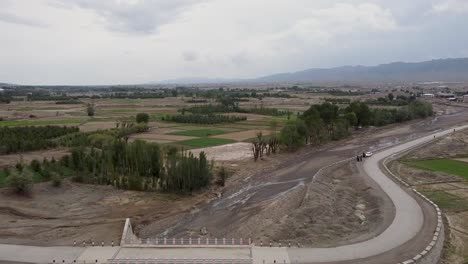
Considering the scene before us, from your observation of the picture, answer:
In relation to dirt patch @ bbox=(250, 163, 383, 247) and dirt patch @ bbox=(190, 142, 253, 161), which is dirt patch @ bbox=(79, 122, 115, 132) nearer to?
dirt patch @ bbox=(190, 142, 253, 161)

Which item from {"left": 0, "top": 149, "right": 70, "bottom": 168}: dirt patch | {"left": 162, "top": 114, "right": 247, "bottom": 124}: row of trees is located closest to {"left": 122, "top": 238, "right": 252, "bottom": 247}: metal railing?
{"left": 0, "top": 149, "right": 70, "bottom": 168}: dirt patch

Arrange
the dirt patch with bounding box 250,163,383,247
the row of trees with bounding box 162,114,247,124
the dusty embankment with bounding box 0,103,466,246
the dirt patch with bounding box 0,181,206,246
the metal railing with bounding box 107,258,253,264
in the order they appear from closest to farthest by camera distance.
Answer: the metal railing with bounding box 107,258,253,264 → the dirt patch with bounding box 250,163,383,247 → the dirt patch with bounding box 0,181,206,246 → the dusty embankment with bounding box 0,103,466,246 → the row of trees with bounding box 162,114,247,124

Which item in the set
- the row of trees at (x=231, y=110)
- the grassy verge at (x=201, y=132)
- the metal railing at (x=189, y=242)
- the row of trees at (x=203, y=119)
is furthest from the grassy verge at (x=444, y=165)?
the row of trees at (x=231, y=110)

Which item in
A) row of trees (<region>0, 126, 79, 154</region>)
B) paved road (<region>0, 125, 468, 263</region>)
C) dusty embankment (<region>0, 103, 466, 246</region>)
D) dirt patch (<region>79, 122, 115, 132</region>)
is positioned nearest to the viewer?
paved road (<region>0, 125, 468, 263</region>)

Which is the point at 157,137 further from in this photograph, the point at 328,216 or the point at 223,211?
the point at 328,216

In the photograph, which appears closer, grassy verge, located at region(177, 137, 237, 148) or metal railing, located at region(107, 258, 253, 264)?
metal railing, located at region(107, 258, 253, 264)

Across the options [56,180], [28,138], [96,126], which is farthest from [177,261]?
[96,126]
